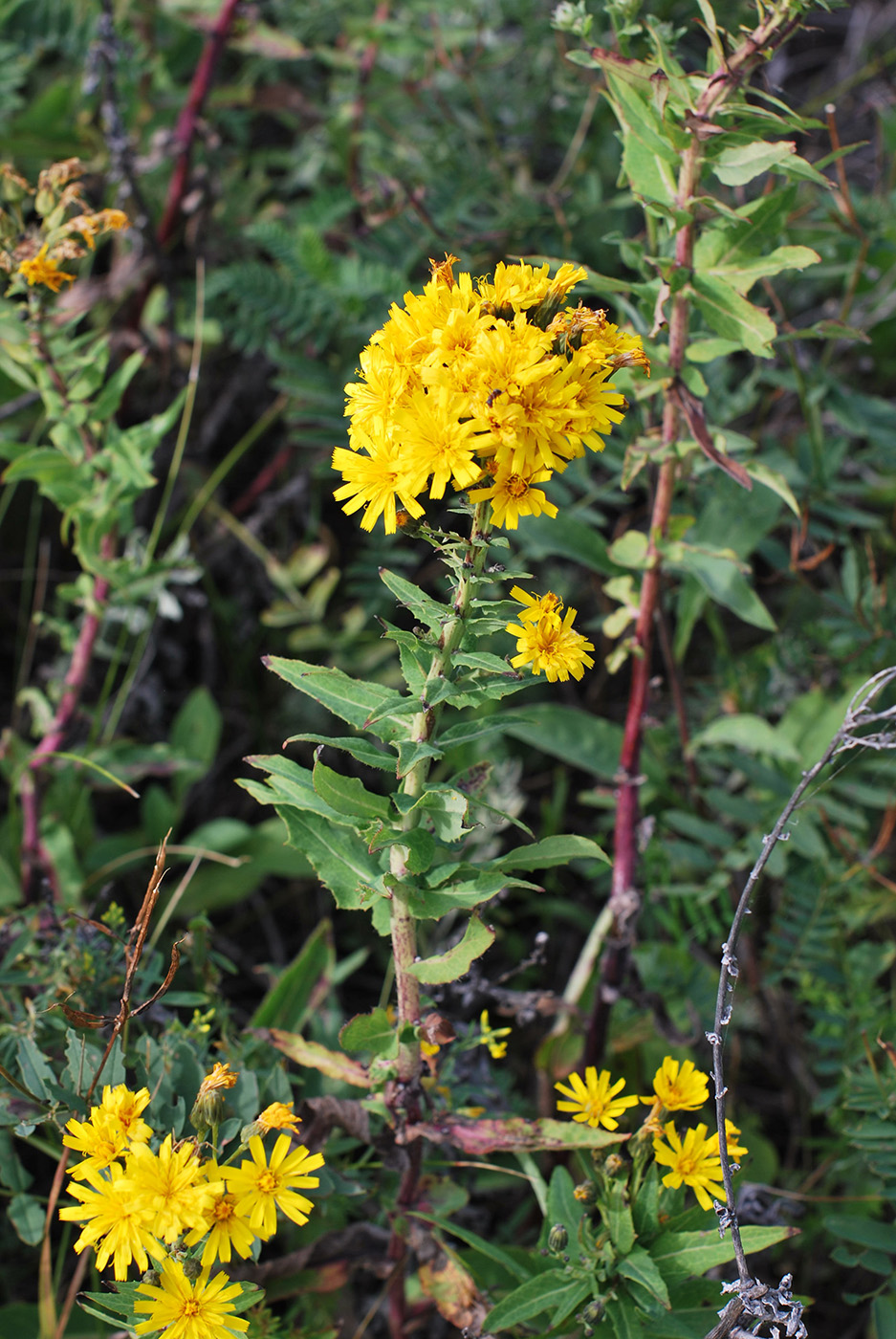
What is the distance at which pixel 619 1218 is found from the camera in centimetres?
166

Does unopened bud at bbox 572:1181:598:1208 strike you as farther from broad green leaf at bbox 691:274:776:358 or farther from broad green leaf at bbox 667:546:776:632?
broad green leaf at bbox 691:274:776:358

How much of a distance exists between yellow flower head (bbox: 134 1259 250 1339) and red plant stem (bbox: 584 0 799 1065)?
3.64 ft

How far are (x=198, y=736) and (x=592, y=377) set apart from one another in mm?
1887

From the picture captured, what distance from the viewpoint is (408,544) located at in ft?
11.5

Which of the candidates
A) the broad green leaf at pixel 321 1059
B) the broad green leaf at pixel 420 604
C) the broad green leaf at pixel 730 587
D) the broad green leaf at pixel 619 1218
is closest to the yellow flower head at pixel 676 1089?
the broad green leaf at pixel 619 1218

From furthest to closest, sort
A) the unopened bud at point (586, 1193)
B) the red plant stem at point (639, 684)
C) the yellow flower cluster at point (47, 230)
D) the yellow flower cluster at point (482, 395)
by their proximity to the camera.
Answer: the yellow flower cluster at point (47, 230)
the red plant stem at point (639, 684)
the unopened bud at point (586, 1193)
the yellow flower cluster at point (482, 395)

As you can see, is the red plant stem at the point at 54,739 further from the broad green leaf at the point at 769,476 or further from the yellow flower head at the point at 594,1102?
the broad green leaf at the point at 769,476

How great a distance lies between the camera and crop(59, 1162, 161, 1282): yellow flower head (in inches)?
52.9

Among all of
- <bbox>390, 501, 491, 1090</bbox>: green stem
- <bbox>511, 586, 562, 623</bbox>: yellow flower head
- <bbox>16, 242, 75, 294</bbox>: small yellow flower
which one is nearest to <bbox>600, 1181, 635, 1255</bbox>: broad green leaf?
<bbox>390, 501, 491, 1090</bbox>: green stem

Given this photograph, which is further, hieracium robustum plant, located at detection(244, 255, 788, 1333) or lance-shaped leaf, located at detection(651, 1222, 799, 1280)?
lance-shaped leaf, located at detection(651, 1222, 799, 1280)

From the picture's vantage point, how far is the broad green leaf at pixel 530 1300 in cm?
159

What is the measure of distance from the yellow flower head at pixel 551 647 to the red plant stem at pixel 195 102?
2.48 meters

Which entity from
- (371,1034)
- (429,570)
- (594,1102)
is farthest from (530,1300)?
(429,570)

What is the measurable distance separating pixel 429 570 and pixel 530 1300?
2425mm
